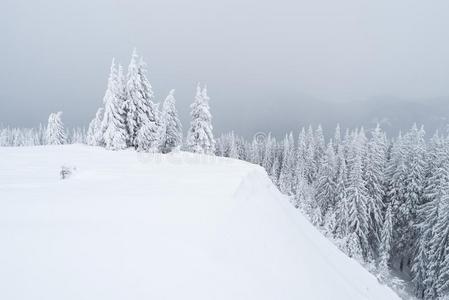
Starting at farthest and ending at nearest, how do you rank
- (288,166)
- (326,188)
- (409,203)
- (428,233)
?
1. (288,166)
2. (326,188)
3. (409,203)
4. (428,233)

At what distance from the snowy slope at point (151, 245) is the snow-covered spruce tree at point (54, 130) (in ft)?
144

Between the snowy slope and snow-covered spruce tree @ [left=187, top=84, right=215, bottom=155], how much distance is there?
22810mm

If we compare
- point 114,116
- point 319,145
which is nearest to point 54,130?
point 114,116

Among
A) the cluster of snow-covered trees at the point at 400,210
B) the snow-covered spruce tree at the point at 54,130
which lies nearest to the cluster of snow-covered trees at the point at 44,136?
the snow-covered spruce tree at the point at 54,130

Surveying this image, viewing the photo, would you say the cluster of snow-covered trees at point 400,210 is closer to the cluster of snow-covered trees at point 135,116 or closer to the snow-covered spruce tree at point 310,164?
the cluster of snow-covered trees at point 135,116

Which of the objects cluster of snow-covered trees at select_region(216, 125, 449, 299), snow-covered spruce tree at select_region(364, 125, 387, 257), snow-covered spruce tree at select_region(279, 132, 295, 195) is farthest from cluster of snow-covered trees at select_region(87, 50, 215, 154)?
snow-covered spruce tree at select_region(279, 132, 295, 195)

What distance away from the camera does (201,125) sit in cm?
3155

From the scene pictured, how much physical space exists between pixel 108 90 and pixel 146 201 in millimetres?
23031

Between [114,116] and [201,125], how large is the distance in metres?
8.97

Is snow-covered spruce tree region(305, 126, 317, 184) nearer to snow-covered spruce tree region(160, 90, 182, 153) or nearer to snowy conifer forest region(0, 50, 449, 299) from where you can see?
snowy conifer forest region(0, 50, 449, 299)

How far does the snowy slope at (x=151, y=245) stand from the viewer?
4.56 metres

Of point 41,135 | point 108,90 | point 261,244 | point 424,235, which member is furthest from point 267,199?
point 41,135

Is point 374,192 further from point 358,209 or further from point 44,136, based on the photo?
point 44,136

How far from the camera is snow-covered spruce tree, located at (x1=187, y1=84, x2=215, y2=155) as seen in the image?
31.4 m
